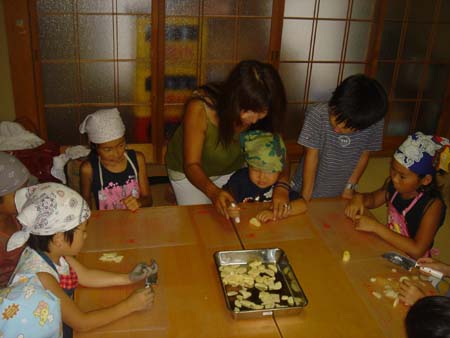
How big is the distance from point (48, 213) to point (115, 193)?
0.94m

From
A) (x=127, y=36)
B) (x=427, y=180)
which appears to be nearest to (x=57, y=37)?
(x=127, y=36)

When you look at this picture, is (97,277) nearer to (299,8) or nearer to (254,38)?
(254,38)

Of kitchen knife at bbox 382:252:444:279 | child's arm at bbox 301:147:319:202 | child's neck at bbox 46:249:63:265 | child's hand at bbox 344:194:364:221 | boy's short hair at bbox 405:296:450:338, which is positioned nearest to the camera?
boy's short hair at bbox 405:296:450:338

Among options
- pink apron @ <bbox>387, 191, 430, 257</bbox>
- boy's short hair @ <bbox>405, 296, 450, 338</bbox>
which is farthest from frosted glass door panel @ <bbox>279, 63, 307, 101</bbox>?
boy's short hair @ <bbox>405, 296, 450, 338</bbox>

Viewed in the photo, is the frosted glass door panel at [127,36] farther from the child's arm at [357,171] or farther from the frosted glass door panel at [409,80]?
the frosted glass door panel at [409,80]

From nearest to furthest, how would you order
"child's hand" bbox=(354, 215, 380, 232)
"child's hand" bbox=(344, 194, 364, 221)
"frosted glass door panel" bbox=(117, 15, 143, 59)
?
"child's hand" bbox=(354, 215, 380, 232) < "child's hand" bbox=(344, 194, 364, 221) < "frosted glass door panel" bbox=(117, 15, 143, 59)

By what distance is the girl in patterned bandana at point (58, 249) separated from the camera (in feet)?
4.17

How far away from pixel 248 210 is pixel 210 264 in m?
0.44

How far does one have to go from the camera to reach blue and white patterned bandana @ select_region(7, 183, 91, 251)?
4.19 feet

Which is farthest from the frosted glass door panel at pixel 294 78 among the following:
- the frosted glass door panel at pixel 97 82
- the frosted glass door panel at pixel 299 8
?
the frosted glass door panel at pixel 97 82

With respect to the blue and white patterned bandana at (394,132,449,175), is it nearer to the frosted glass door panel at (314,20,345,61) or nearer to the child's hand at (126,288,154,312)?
the child's hand at (126,288,154,312)

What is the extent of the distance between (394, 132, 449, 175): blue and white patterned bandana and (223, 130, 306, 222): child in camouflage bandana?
1.52 feet

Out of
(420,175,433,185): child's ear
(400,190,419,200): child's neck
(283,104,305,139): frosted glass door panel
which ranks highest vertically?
(420,175,433,185): child's ear

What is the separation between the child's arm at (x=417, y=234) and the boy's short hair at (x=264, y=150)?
45 centimetres
